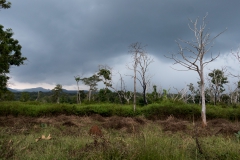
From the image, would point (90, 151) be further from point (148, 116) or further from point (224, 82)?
point (224, 82)

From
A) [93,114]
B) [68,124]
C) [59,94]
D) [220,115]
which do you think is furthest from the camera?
[59,94]

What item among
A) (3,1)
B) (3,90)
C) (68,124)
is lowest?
(68,124)

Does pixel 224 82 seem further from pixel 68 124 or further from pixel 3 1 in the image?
pixel 3 1

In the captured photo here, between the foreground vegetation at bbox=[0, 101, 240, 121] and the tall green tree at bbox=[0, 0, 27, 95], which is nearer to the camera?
the tall green tree at bbox=[0, 0, 27, 95]

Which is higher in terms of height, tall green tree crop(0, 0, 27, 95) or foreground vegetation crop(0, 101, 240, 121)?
tall green tree crop(0, 0, 27, 95)

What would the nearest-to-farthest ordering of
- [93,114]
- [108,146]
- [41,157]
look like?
[108,146], [41,157], [93,114]

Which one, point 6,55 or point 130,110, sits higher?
point 6,55

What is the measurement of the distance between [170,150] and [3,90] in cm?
1266

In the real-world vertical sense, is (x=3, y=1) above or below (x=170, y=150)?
above

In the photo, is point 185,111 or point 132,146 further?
point 185,111

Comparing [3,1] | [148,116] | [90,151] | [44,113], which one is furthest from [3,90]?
[90,151]

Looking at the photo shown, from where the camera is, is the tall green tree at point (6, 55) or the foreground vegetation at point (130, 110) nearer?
the tall green tree at point (6, 55)

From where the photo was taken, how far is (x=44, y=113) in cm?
1466

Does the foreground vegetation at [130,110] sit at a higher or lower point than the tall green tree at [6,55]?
lower
